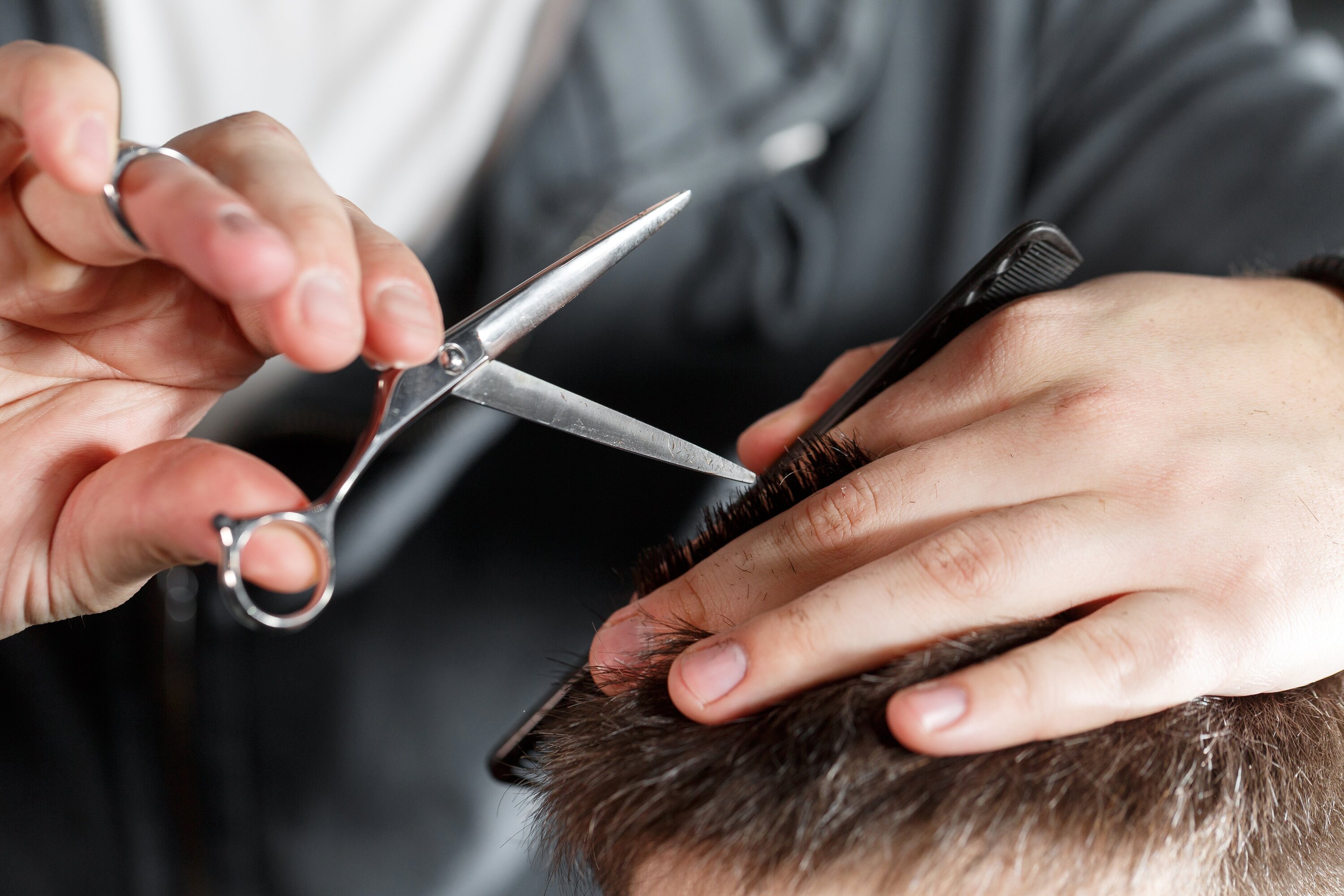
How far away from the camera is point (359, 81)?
1171 mm

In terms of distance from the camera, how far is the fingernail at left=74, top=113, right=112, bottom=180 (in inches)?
16.4

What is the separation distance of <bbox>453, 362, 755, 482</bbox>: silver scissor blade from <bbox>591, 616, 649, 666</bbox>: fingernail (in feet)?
0.38

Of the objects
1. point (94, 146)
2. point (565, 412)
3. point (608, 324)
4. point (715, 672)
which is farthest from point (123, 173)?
point (608, 324)

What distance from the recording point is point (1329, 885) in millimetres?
508

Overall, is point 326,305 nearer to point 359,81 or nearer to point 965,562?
point 965,562

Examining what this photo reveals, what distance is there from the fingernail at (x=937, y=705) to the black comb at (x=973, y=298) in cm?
22

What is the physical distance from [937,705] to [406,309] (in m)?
0.32

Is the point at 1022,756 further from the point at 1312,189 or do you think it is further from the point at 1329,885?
the point at 1312,189

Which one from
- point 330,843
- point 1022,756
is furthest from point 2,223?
point 330,843

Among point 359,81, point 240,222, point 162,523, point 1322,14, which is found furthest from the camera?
point 1322,14

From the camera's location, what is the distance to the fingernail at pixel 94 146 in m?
0.42

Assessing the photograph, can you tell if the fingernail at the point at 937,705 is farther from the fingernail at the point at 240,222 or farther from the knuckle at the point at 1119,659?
the fingernail at the point at 240,222

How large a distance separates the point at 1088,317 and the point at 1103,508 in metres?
0.17

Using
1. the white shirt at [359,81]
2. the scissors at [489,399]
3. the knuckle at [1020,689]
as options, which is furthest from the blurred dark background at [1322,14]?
the knuckle at [1020,689]
